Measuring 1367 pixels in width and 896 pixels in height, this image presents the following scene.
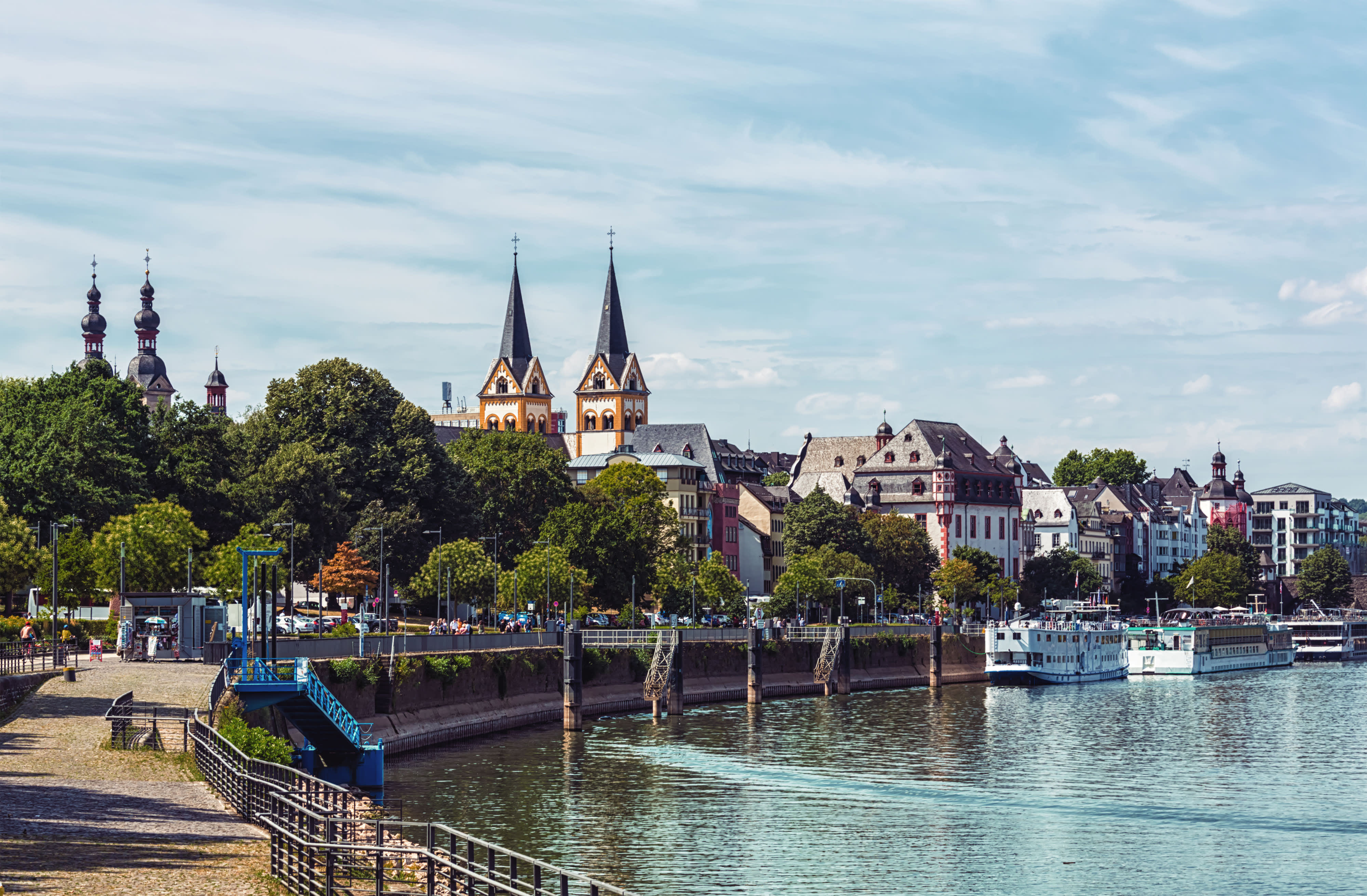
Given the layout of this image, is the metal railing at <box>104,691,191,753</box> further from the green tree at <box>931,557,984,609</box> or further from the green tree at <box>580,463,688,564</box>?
the green tree at <box>931,557,984,609</box>

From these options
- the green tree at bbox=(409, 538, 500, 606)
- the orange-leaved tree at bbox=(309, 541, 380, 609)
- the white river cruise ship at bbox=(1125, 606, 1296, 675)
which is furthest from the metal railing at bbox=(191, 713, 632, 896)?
the white river cruise ship at bbox=(1125, 606, 1296, 675)

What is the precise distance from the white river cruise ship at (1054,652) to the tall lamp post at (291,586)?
50.2 m

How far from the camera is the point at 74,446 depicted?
10494 centimetres

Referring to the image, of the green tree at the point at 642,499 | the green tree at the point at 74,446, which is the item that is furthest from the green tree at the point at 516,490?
the green tree at the point at 74,446

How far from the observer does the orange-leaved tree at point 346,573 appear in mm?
116188

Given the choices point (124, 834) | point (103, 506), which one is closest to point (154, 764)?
point (124, 834)

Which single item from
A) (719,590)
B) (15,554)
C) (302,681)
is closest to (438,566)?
(719,590)

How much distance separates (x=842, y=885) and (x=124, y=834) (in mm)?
18316

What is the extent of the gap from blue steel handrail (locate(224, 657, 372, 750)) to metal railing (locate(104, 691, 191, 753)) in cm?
439

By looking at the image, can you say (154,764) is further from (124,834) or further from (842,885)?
(842,885)

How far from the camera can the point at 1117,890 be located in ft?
150

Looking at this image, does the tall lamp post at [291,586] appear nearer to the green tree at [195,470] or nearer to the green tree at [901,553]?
the green tree at [195,470]

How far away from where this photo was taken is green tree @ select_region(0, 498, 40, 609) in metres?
83.1

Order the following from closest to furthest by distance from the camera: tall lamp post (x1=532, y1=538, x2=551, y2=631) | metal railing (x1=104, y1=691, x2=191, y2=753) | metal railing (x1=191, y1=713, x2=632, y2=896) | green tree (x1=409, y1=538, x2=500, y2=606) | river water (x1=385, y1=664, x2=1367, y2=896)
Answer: metal railing (x1=191, y1=713, x2=632, y2=896)
metal railing (x1=104, y1=691, x2=191, y2=753)
river water (x1=385, y1=664, x2=1367, y2=896)
tall lamp post (x1=532, y1=538, x2=551, y2=631)
green tree (x1=409, y1=538, x2=500, y2=606)
